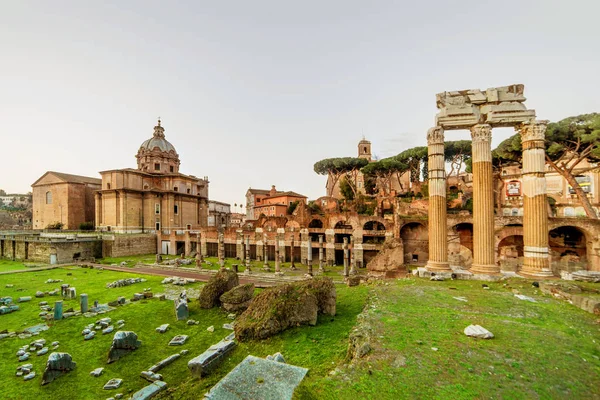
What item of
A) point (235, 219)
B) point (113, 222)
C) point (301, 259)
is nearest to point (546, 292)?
point (301, 259)

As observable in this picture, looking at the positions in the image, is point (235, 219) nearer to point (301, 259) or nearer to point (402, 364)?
point (301, 259)

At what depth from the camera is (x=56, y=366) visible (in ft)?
22.6

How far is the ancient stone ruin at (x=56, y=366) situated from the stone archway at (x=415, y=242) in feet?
80.6

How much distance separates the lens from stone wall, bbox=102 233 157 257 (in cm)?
3164

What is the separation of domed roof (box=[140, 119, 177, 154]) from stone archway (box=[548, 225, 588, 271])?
50.9 metres

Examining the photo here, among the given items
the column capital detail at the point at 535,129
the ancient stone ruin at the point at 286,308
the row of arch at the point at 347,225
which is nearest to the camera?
the ancient stone ruin at the point at 286,308

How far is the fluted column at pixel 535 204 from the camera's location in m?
10.6

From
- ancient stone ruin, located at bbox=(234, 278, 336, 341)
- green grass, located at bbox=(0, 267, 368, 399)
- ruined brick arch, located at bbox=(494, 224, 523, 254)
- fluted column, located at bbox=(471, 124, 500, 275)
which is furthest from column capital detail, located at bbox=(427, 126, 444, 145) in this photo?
ruined brick arch, located at bbox=(494, 224, 523, 254)

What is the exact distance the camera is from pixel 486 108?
37.6 ft

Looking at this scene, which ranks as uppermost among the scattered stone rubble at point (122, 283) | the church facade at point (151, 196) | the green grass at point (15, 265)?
the church facade at point (151, 196)

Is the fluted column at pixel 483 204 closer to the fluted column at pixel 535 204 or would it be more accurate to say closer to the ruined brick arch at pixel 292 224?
the fluted column at pixel 535 204

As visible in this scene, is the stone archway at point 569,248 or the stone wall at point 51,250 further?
the stone wall at point 51,250

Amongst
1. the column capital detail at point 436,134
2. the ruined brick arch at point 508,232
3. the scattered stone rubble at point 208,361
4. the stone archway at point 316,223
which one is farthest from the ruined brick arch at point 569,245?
the scattered stone rubble at point 208,361

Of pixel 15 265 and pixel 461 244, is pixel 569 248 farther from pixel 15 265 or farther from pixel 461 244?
pixel 15 265
